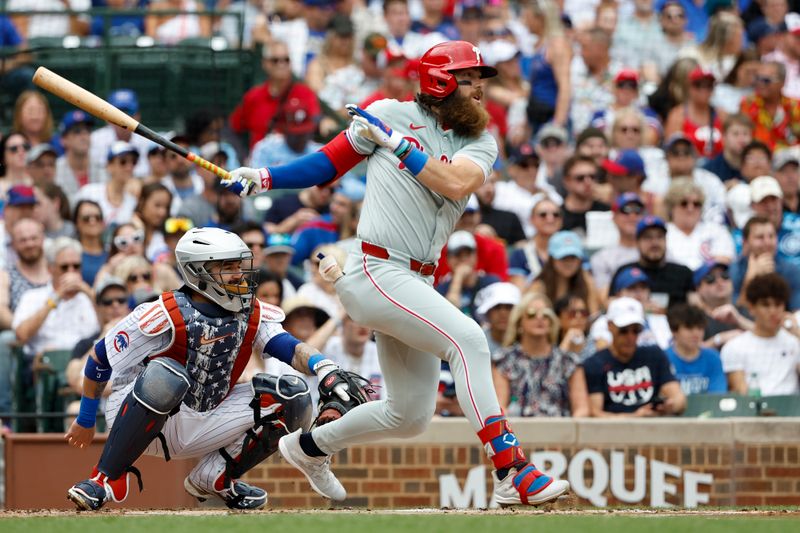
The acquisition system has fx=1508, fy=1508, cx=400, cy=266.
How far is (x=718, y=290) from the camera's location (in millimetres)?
10797

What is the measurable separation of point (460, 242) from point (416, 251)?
4.00 metres

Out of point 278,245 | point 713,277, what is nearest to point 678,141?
point 713,277

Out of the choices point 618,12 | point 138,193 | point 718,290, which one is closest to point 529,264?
point 718,290

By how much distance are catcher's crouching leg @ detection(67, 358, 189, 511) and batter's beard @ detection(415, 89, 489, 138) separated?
159cm

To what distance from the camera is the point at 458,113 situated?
6.58 meters

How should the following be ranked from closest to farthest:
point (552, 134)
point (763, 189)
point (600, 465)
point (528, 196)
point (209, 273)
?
point (209, 273) → point (600, 465) → point (763, 189) → point (528, 196) → point (552, 134)

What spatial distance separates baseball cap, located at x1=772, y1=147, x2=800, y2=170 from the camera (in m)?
12.2

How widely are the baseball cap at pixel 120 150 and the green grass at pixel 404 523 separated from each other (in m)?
5.56

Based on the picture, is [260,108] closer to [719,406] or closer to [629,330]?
[629,330]

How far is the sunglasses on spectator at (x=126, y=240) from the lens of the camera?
34.3 ft

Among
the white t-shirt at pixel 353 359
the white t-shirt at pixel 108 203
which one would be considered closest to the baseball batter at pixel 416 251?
the white t-shirt at pixel 353 359

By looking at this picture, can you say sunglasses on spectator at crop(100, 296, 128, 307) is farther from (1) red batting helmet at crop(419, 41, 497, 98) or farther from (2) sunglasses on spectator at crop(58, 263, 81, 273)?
(1) red batting helmet at crop(419, 41, 497, 98)

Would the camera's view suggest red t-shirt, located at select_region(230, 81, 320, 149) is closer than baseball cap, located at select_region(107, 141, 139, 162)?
No

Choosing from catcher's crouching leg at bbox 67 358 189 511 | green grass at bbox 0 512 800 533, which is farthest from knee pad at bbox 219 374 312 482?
green grass at bbox 0 512 800 533
